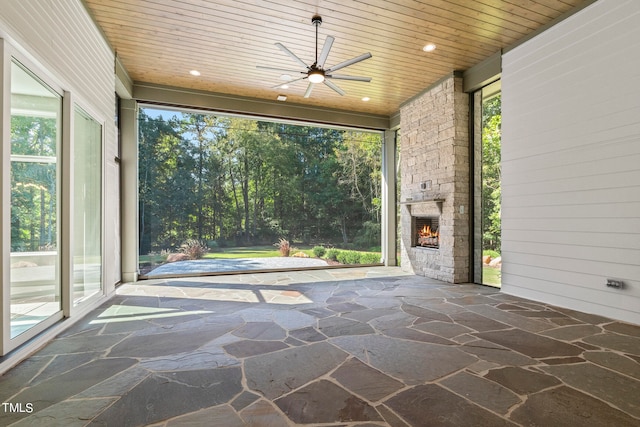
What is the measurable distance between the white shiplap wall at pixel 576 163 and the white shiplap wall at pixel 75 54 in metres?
5.51

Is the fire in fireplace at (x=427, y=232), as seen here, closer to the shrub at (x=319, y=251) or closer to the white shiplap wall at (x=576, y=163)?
the white shiplap wall at (x=576, y=163)

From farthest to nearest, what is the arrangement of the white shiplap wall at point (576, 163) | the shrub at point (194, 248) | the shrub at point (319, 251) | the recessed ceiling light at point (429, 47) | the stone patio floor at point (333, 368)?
the shrub at point (319, 251), the shrub at point (194, 248), the recessed ceiling light at point (429, 47), the white shiplap wall at point (576, 163), the stone patio floor at point (333, 368)

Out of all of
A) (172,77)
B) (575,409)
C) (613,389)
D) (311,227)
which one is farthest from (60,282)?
(311,227)

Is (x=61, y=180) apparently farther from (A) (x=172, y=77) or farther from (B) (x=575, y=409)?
(B) (x=575, y=409)

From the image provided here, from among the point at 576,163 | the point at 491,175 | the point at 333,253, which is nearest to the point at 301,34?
the point at 576,163

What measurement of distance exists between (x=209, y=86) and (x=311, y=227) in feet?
12.4

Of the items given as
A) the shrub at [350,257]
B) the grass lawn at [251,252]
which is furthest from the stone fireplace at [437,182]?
the grass lawn at [251,252]

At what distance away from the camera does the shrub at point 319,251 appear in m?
7.80

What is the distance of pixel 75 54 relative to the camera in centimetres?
341

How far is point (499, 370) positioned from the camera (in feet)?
7.41

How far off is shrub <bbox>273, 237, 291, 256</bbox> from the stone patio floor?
3.41 meters

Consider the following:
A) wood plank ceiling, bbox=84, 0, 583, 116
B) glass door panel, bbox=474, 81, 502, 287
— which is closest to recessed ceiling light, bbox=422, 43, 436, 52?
wood plank ceiling, bbox=84, 0, 583, 116

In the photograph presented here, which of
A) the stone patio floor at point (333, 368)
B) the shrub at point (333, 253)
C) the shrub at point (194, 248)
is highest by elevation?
the shrub at point (194, 248)

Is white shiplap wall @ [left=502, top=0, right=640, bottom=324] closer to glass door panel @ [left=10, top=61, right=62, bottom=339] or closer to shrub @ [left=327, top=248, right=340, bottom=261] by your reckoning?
shrub @ [left=327, top=248, right=340, bottom=261]
